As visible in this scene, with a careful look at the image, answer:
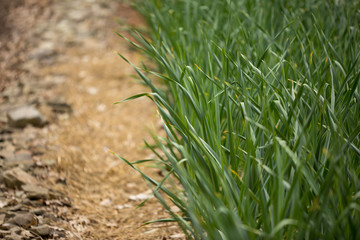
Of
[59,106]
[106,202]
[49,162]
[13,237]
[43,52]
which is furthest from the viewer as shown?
[43,52]

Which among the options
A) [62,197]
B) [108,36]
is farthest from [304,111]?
[108,36]

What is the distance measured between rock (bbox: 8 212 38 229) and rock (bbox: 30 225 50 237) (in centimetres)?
5

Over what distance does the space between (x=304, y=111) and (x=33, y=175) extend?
5.02 feet

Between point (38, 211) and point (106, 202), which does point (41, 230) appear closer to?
point (38, 211)

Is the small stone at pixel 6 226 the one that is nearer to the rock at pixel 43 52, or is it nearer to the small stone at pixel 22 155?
the small stone at pixel 22 155

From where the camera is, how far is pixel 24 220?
66.9 inches

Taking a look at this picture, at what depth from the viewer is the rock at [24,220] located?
1.68 m

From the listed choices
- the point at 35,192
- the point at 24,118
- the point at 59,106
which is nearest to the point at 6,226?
the point at 35,192

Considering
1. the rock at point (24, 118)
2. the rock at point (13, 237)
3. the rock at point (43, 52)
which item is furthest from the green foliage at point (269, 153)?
the rock at point (43, 52)

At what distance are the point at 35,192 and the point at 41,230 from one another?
1.20ft

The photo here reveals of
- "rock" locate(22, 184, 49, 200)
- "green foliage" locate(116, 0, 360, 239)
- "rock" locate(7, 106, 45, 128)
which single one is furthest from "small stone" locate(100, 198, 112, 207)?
"rock" locate(7, 106, 45, 128)

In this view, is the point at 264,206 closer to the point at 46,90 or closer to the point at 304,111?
the point at 304,111

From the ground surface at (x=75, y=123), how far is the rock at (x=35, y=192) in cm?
1

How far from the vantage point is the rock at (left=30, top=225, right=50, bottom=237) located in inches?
64.2
